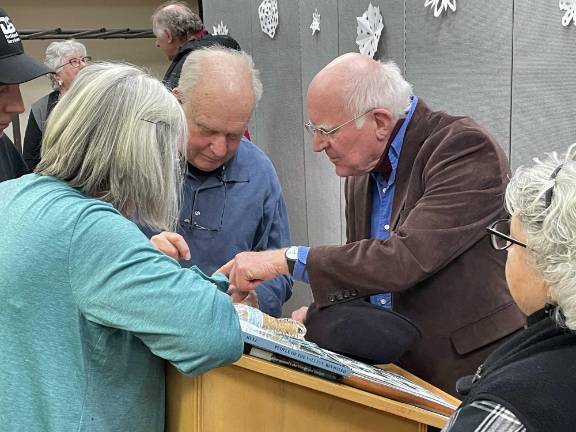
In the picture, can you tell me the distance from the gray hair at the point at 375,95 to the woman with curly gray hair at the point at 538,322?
93 cm

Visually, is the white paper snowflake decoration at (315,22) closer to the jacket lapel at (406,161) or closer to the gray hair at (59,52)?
the gray hair at (59,52)

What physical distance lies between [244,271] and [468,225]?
2.11 ft

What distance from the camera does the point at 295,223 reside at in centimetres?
555

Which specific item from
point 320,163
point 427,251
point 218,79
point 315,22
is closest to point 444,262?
point 427,251

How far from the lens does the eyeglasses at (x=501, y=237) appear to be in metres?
1.26

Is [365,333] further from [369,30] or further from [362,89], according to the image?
[369,30]

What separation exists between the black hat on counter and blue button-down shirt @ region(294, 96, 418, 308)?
0.50 metres

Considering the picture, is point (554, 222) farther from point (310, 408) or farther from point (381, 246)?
point (381, 246)

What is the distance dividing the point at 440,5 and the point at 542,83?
803 millimetres

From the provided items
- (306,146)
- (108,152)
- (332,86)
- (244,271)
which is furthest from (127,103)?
(306,146)

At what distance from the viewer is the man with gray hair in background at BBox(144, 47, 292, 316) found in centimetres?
229

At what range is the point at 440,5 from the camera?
10.5 ft

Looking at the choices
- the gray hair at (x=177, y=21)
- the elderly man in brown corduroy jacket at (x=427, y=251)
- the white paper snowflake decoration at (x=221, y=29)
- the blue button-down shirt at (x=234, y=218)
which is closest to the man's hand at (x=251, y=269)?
the elderly man in brown corduroy jacket at (x=427, y=251)

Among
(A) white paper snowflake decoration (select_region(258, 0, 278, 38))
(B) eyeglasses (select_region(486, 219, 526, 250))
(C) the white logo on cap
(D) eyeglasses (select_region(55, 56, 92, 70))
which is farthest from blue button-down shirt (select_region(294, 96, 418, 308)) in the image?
(D) eyeglasses (select_region(55, 56, 92, 70))
